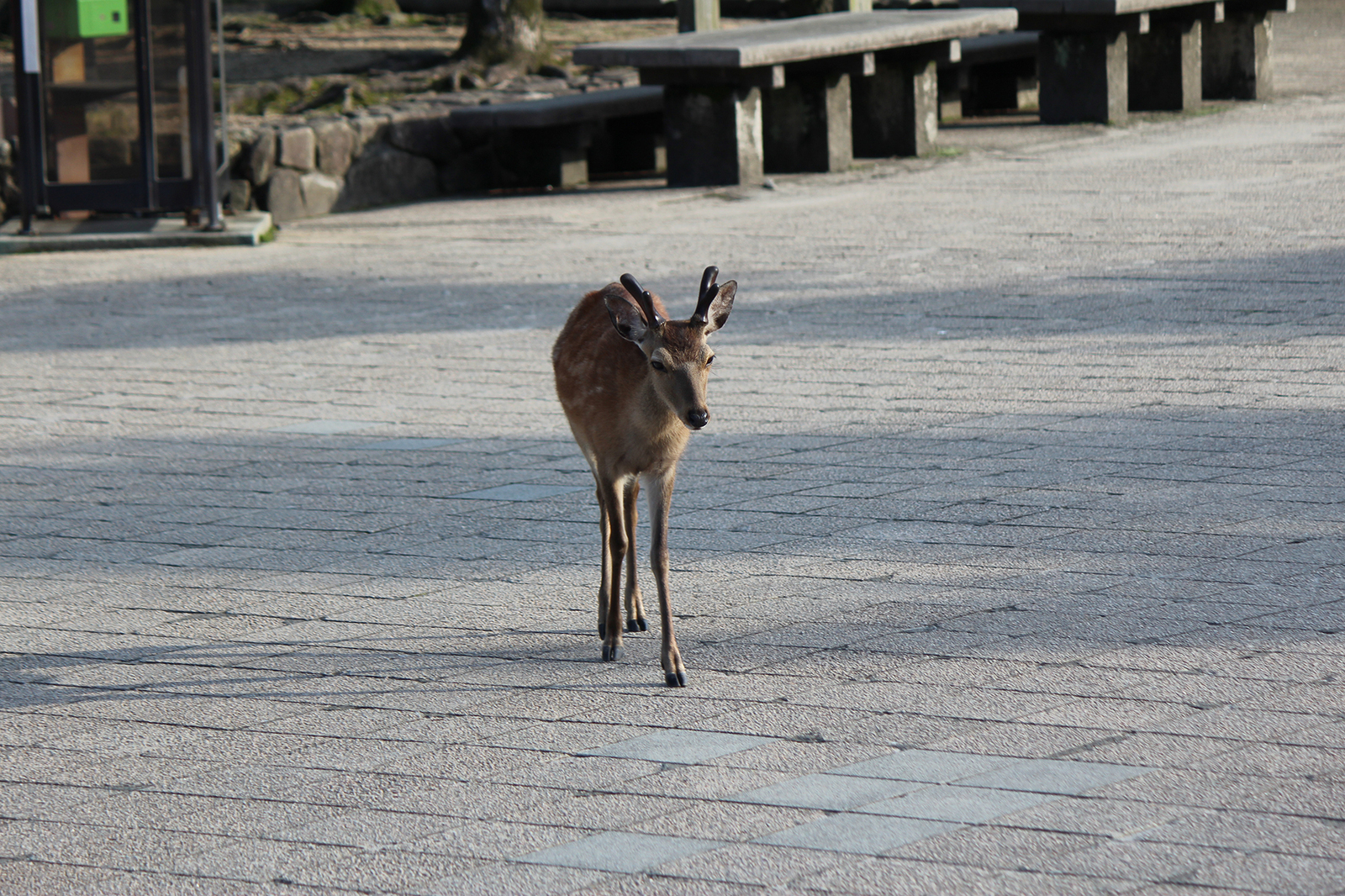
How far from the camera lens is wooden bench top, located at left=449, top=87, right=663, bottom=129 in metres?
14.2

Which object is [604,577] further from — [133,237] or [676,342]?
[133,237]

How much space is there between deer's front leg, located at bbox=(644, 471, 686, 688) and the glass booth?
8708 millimetres

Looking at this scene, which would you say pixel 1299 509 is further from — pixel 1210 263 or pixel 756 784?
pixel 1210 263

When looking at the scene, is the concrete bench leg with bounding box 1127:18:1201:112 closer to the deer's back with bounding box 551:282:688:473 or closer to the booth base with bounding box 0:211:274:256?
the booth base with bounding box 0:211:274:256

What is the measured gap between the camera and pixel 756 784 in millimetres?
3863

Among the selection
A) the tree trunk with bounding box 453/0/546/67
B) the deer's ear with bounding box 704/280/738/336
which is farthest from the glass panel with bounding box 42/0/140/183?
the deer's ear with bounding box 704/280/738/336

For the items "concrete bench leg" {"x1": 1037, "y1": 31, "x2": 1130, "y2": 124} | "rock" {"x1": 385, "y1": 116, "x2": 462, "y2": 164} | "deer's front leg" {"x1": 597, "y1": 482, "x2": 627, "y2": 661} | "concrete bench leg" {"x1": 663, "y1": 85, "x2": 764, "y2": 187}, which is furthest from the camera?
"concrete bench leg" {"x1": 1037, "y1": 31, "x2": 1130, "y2": 124}

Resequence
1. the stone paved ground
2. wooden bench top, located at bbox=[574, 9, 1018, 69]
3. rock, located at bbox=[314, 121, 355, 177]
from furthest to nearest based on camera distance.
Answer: rock, located at bbox=[314, 121, 355, 177]
wooden bench top, located at bbox=[574, 9, 1018, 69]
the stone paved ground

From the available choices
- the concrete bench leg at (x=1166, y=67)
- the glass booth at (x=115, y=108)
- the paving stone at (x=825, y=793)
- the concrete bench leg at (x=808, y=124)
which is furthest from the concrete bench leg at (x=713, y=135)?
the paving stone at (x=825, y=793)

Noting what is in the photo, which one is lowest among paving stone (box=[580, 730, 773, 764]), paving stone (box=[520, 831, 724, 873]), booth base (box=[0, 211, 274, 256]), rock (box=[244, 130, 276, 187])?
paving stone (box=[520, 831, 724, 873])

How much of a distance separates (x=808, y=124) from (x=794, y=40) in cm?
127

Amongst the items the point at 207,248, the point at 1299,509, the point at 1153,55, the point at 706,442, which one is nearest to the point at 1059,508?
the point at 1299,509

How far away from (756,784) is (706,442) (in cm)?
335

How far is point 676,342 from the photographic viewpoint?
14.4ft
